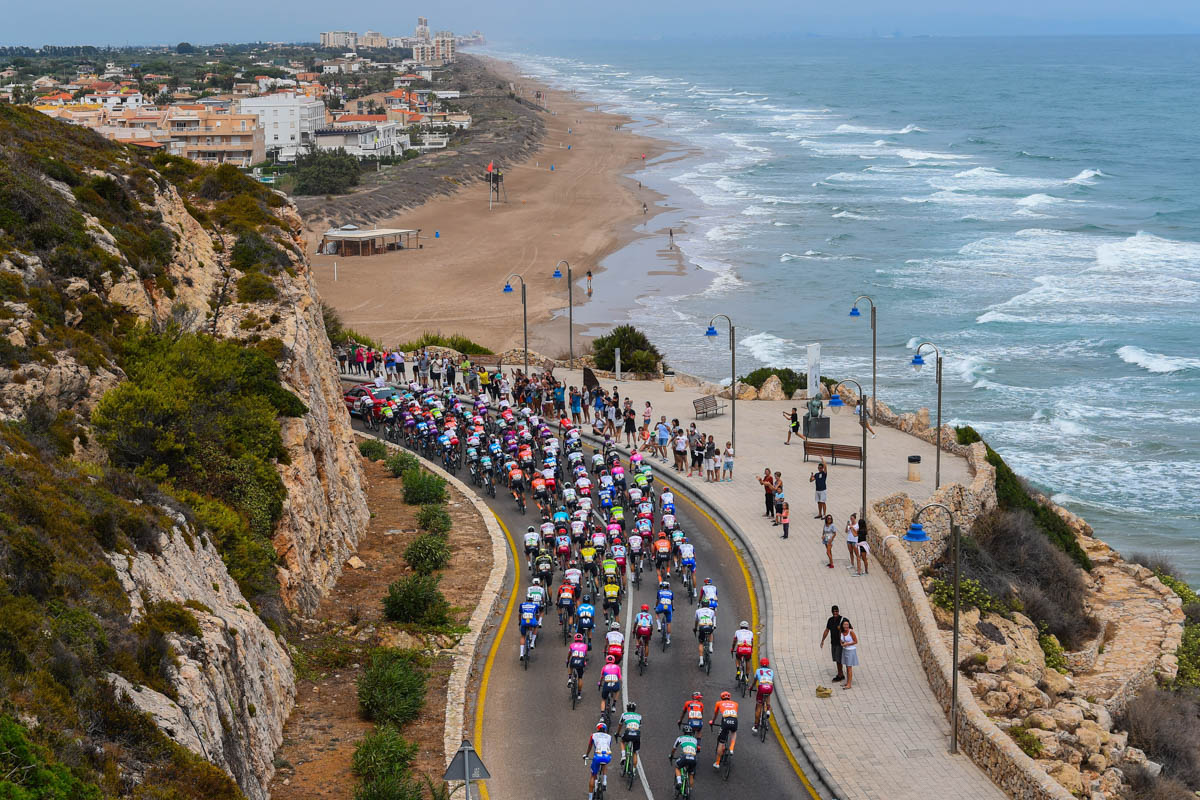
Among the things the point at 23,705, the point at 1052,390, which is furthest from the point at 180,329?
the point at 1052,390

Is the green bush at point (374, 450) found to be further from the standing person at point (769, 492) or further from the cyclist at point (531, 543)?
the standing person at point (769, 492)

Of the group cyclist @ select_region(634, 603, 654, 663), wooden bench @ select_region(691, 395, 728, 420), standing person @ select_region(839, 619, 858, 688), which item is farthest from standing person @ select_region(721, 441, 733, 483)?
standing person @ select_region(839, 619, 858, 688)

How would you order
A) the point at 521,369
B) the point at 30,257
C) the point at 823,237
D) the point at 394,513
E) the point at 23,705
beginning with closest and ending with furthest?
the point at 23,705 < the point at 30,257 < the point at 394,513 < the point at 521,369 < the point at 823,237

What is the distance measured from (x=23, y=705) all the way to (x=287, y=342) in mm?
14836

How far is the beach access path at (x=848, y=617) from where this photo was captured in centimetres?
1717

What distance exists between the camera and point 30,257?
23.0 metres

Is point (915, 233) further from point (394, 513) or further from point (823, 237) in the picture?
point (394, 513)

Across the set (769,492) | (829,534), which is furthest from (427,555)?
(829,534)

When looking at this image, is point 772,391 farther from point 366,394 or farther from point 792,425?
point 366,394

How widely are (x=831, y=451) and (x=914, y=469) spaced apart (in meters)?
2.25

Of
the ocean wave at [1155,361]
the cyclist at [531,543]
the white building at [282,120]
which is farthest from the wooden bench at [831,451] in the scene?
the white building at [282,120]

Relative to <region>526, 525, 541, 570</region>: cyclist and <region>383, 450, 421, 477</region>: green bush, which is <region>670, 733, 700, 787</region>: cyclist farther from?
<region>383, 450, 421, 477</region>: green bush

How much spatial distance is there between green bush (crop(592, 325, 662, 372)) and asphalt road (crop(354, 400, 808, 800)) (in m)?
18.0

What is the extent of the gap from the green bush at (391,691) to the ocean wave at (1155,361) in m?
38.9
